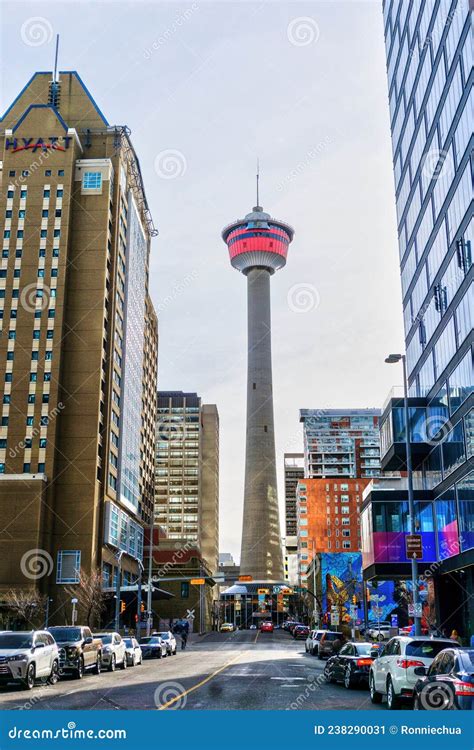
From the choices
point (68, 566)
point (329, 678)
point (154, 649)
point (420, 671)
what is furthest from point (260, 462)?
point (420, 671)

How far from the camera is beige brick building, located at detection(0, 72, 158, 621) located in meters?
80.3

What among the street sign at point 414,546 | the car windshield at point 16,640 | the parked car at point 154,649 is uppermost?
the street sign at point 414,546

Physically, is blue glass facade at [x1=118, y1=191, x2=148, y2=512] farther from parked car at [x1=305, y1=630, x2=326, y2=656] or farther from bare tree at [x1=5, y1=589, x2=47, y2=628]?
parked car at [x1=305, y1=630, x2=326, y2=656]

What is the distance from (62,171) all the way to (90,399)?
90.3 ft

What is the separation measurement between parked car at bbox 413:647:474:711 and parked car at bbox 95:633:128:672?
70.0ft

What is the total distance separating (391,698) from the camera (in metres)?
17.8

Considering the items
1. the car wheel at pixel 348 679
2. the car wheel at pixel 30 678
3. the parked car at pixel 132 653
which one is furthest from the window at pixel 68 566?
the car wheel at pixel 348 679

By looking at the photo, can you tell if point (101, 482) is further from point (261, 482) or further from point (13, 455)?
point (261, 482)

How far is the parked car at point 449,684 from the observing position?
1202 cm

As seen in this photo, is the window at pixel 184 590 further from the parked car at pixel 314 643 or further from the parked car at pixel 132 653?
the parked car at pixel 132 653

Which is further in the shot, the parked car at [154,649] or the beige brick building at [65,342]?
the beige brick building at [65,342]

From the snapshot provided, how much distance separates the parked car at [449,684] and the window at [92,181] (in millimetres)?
85261

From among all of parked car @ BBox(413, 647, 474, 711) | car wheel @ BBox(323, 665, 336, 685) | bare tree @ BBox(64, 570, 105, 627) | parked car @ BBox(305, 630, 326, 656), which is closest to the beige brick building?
bare tree @ BBox(64, 570, 105, 627)

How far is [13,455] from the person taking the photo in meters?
82.7
